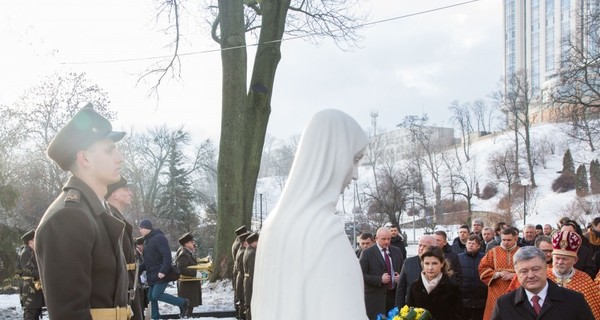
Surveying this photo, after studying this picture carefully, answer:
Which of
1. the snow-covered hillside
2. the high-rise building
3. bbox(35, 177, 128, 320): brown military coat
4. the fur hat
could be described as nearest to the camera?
bbox(35, 177, 128, 320): brown military coat

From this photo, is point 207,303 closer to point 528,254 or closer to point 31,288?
point 31,288

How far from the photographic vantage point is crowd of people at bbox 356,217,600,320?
15.1 ft

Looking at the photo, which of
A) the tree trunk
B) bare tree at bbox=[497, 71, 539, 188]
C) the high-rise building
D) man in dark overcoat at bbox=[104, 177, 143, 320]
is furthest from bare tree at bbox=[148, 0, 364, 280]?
the high-rise building

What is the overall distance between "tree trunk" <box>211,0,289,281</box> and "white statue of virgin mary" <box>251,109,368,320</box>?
1330 cm

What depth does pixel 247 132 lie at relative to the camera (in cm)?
1667

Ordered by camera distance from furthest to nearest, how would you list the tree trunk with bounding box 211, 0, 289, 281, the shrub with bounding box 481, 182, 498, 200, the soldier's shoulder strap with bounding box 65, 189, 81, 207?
the shrub with bounding box 481, 182, 498, 200, the tree trunk with bounding box 211, 0, 289, 281, the soldier's shoulder strap with bounding box 65, 189, 81, 207

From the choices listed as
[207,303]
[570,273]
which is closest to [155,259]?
[207,303]

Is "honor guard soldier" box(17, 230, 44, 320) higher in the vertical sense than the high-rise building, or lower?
lower

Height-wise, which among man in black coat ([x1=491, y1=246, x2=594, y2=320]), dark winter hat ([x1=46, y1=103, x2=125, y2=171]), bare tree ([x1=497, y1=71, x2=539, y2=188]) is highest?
bare tree ([x1=497, y1=71, x2=539, y2=188])

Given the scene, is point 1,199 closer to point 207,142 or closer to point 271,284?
point 271,284

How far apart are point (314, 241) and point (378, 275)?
712 centimetres

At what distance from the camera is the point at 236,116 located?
15773 millimetres

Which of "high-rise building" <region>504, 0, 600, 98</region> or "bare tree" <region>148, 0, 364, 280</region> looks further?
"high-rise building" <region>504, 0, 600, 98</region>

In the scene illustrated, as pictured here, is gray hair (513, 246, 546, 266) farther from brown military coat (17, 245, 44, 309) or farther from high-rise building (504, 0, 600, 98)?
high-rise building (504, 0, 600, 98)
